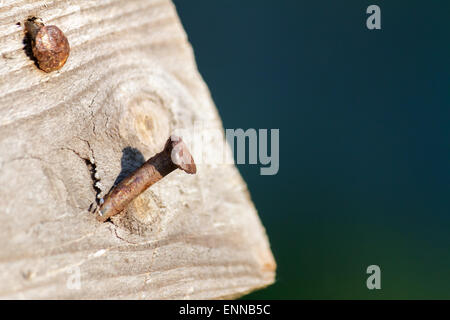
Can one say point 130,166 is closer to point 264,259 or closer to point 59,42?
point 59,42

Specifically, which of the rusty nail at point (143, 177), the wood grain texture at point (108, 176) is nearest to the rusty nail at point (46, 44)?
the wood grain texture at point (108, 176)

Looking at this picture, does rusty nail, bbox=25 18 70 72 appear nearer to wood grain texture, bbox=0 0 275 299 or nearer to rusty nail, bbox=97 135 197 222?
wood grain texture, bbox=0 0 275 299

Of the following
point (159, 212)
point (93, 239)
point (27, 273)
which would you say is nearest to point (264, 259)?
point (159, 212)

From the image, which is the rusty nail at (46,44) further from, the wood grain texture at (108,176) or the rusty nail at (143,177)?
the rusty nail at (143,177)

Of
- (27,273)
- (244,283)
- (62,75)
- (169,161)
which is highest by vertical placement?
(62,75)

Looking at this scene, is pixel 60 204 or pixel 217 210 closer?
pixel 60 204

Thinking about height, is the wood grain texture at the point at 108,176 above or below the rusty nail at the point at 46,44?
below
